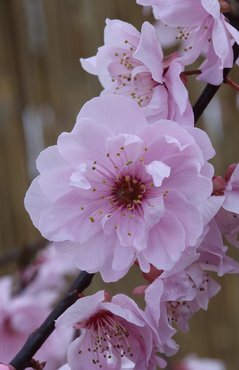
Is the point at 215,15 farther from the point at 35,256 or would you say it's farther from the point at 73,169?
the point at 35,256

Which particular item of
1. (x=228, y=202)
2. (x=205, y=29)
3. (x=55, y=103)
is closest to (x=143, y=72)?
(x=205, y=29)

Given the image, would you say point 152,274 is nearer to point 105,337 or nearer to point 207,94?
point 105,337

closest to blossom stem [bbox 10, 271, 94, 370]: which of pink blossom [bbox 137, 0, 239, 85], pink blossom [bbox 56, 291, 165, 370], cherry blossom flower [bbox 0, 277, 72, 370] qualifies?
pink blossom [bbox 56, 291, 165, 370]

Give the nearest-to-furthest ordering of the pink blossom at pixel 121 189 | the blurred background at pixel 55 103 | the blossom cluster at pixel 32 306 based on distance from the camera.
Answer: the pink blossom at pixel 121 189
the blossom cluster at pixel 32 306
the blurred background at pixel 55 103

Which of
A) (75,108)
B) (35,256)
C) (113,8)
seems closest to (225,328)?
(35,256)

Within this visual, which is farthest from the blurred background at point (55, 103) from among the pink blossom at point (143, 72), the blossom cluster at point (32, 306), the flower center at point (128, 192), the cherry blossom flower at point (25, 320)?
the flower center at point (128, 192)

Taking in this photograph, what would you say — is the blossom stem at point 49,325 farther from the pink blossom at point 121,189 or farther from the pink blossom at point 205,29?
the pink blossom at point 205,29

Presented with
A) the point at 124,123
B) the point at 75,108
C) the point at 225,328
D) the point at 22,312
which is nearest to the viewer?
the point at 124,123
